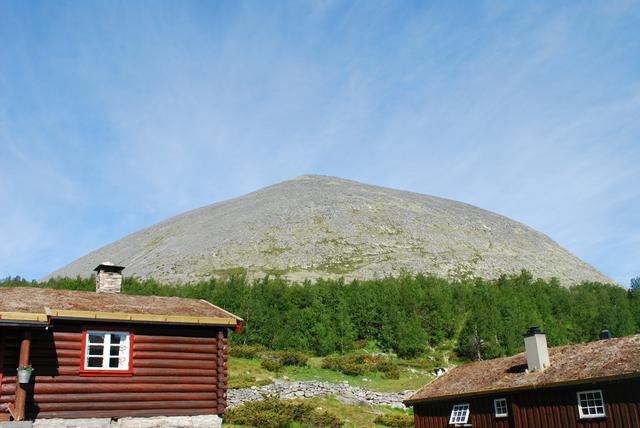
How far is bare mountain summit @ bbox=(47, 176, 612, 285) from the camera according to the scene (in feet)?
277

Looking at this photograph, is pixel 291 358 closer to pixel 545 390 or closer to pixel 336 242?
pixel 545 390

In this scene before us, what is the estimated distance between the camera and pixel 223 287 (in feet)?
189

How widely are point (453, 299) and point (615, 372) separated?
4062cm

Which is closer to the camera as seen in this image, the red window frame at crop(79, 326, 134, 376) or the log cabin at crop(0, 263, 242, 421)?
the log cabin at crop(0, 263, 242, 421)

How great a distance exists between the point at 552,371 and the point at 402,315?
31.2m

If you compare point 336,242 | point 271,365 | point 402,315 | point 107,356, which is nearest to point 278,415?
point 271,365

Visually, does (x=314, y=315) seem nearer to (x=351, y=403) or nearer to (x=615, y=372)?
(x=351, y=403)

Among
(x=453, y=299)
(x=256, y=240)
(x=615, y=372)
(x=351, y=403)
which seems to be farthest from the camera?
(x=256, y=240)

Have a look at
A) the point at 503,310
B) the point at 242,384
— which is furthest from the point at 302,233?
the point at 242,384

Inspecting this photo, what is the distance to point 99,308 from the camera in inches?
819

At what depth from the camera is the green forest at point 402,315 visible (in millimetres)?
50844

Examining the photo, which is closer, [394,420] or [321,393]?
[394,420]

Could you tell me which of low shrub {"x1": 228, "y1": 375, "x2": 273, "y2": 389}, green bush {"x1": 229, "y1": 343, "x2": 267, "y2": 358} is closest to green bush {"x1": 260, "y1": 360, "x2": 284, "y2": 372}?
green bush {"x1": 229, "y1": 343, "x2": 267, "y2": 358}

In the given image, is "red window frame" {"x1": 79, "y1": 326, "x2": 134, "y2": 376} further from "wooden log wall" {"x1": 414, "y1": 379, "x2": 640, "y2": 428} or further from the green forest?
the green forest
